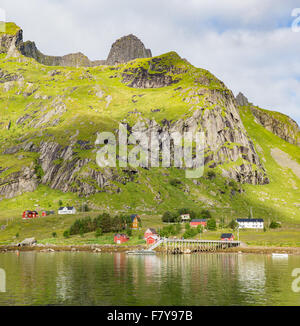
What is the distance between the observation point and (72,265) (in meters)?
110

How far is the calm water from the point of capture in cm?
6150

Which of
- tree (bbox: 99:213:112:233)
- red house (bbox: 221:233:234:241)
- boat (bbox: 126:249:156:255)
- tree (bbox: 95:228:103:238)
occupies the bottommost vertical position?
boat (bbox: 126:249:156:255)

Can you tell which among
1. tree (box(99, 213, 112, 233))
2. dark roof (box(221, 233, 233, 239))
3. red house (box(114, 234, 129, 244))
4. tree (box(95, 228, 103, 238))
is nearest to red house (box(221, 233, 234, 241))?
dark roof (box(221, 233, 233, 239))

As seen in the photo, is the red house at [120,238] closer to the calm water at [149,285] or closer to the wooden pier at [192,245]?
the wooden pier at [192,245]

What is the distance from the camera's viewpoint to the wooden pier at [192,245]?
528 ft

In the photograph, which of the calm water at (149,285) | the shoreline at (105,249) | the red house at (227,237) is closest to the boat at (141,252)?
the shoreline at (105,249)

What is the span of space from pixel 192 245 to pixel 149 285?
9340 cm

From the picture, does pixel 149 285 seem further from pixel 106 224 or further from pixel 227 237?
pixel 106 224

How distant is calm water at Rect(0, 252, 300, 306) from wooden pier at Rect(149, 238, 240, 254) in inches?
2101

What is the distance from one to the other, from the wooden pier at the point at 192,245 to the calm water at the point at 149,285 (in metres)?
53.4

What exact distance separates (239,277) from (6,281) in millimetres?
49833

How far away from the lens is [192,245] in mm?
166375

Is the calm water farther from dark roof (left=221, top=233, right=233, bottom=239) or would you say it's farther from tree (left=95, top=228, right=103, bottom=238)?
tree (left=95, top=228, right=103, bottom=238)
